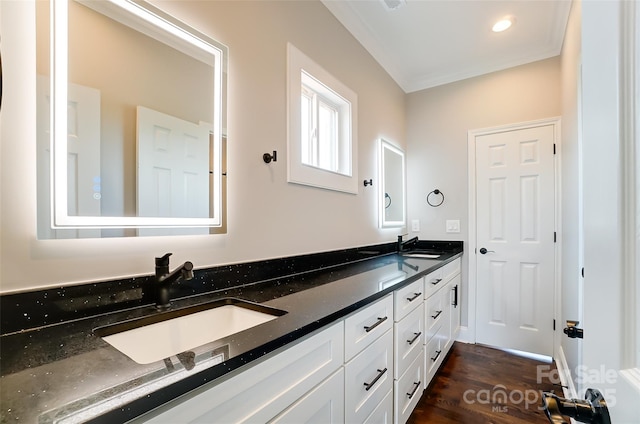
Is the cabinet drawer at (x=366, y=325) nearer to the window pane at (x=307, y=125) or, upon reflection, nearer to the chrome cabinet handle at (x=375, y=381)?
the chrome cabinet handle at (x=375, y=381)

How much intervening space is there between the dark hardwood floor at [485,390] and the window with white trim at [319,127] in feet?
5.09

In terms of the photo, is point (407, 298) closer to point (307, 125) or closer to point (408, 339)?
point (408, 339)

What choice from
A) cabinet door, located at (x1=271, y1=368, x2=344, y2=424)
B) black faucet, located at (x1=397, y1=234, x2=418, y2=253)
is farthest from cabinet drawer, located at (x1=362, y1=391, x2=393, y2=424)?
black faucet, located at (x1=397, y1=234, x2=418, y2=253)

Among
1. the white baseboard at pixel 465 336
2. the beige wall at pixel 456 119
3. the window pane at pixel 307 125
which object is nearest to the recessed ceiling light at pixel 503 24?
the beige wall at pixel 456 119

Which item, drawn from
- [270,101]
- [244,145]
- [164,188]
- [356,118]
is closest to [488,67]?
[356,118]

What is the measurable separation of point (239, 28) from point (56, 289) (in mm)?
1270

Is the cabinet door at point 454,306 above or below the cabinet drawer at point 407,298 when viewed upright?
below

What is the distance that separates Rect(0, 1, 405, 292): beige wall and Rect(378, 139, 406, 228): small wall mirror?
0.15 metres

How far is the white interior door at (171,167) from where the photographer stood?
1.04 metres

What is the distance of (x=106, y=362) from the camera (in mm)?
610

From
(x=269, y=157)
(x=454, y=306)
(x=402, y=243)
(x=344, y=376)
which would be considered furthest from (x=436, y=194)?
(x=344, y=376)

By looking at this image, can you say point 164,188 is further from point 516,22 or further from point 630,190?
point 516,22

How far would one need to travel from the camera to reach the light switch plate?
2984mm

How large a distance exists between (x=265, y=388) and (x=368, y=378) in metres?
0.63
